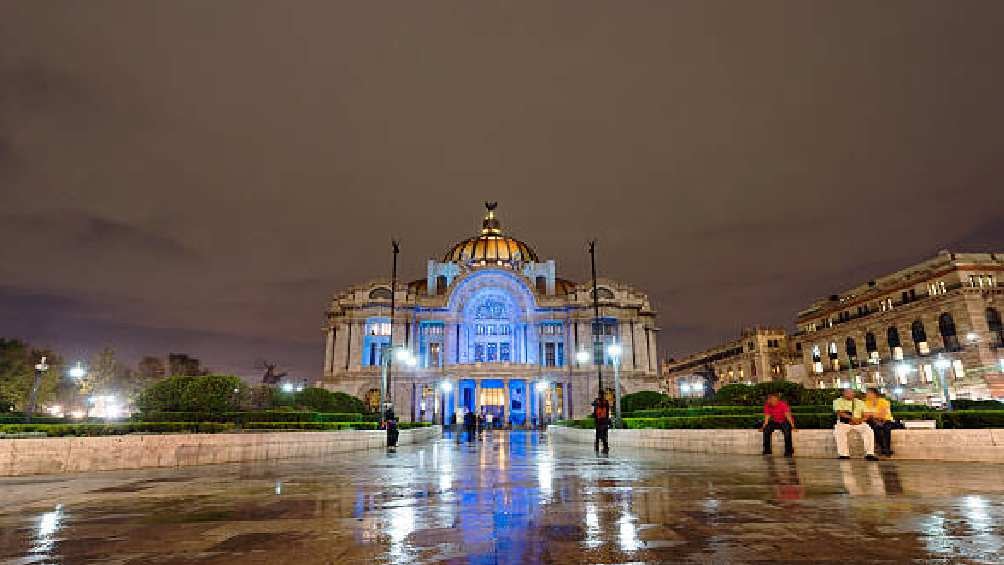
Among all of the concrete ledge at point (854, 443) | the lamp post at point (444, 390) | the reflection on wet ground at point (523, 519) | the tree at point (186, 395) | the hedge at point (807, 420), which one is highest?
the lamp post at point (444, 390)

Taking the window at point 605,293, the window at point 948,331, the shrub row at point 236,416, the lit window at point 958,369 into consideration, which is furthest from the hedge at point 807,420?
the window at point 948,331

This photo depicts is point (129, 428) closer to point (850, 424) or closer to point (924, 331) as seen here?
point (850, 424)

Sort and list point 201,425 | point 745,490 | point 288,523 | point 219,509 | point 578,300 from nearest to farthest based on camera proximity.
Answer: point 288,523
point 219,509
point 745,490
point 201,425
point 578,300

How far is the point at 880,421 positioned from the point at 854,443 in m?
0.87

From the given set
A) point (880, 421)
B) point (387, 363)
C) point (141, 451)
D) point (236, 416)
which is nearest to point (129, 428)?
point (141, 451)

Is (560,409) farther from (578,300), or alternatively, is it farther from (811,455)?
(811,455)

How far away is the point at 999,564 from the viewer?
13.2 feet

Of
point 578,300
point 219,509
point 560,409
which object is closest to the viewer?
point 219,509

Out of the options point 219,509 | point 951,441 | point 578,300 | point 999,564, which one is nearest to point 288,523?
point 219,509

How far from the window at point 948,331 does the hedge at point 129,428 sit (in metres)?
73.4

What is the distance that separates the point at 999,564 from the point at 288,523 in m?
6.41

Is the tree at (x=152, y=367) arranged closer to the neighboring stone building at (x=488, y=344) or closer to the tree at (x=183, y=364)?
the tree at (x=183, y=364)

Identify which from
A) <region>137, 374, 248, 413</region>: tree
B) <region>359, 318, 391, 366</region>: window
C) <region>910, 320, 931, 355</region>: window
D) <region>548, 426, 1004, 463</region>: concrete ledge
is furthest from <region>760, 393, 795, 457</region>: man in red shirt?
<region>910, 320, 931, 355</region>: window

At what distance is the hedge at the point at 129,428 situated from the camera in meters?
16.8
